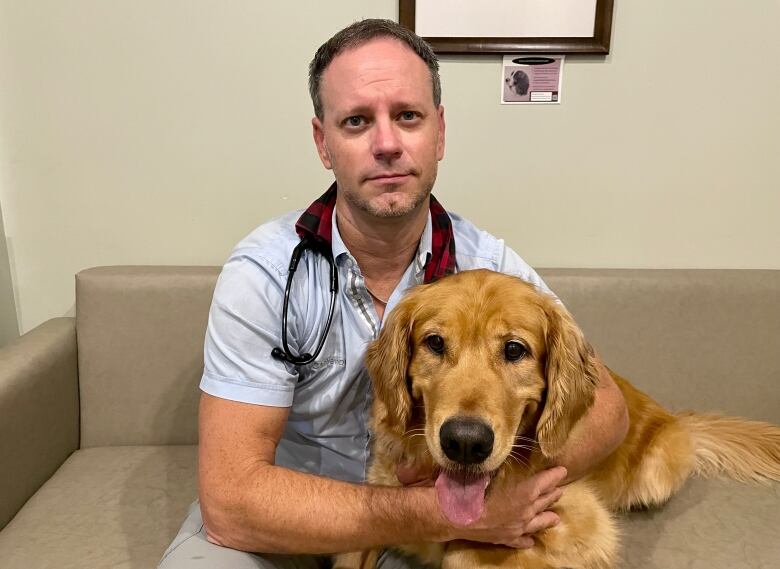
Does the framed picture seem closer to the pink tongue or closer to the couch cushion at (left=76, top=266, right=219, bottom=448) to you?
the couch cushion at (left=76, top=266, right=219, bottom=448)

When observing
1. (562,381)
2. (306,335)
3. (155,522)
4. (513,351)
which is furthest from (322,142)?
(155,522)

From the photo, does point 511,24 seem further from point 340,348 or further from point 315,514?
point 315,514

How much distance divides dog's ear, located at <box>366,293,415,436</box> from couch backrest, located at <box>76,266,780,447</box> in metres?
0.97

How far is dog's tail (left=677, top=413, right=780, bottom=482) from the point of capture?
195 cm

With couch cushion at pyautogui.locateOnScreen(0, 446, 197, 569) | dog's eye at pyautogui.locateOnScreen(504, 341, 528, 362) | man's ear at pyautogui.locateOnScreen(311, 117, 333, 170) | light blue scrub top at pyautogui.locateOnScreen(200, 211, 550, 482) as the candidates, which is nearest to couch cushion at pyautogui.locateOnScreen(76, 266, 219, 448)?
couch cushion at pyautogui.locateOnScreen(0, 446, 197, 569)

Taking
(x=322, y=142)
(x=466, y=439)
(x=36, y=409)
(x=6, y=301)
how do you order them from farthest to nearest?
(x=6, y=301), (x=36, y=409), (x=322, y=142), (x=466, y=439)

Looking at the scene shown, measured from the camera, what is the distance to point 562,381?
1.28 metres

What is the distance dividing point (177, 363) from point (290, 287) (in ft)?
3.13

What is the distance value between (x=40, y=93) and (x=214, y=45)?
670 millimetres

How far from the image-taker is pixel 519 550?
4.32ft

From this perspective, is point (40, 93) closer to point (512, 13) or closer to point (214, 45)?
point (214, 45)

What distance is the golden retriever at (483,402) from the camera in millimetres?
1141

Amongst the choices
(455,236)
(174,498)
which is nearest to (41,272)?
(174,498)

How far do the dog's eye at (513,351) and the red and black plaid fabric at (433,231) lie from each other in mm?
361
